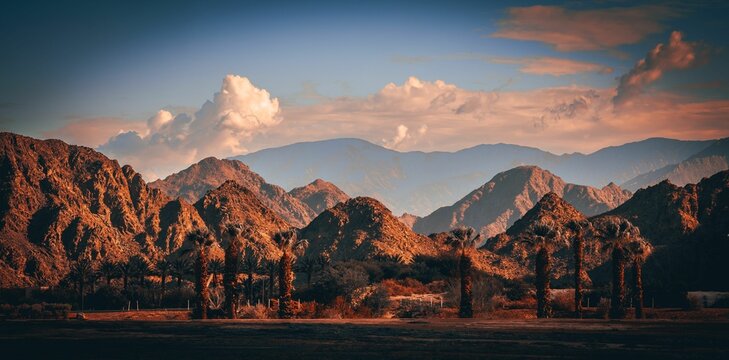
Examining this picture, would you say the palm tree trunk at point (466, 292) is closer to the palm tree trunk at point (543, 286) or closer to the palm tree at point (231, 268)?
the palm tree trunk at point (543, 286)

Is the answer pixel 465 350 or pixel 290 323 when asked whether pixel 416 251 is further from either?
pixel 465 350

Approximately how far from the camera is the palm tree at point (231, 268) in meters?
83.2

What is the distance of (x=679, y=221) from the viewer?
19625 cm

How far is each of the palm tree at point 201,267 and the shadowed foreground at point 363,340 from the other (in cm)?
1160

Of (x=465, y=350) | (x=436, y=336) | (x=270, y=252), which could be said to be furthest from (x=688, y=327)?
(x=270, y=252)

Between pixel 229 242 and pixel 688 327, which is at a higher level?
pixel 229 242

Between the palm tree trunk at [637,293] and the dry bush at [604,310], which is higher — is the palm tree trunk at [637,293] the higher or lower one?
the higher one

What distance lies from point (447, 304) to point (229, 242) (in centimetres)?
2916

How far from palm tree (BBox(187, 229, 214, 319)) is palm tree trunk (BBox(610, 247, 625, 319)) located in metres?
38.9

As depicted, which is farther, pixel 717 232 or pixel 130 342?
pixel 717 232

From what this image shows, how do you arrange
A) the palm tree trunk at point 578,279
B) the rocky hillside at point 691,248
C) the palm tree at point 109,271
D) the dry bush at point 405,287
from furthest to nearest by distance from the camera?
the rocky hillside at point 691,248
the palm tree at point 109,271
the dry bush at point 405,287
the palm tree trunk at point 578,279

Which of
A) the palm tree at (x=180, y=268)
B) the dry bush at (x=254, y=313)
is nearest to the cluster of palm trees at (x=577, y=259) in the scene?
the dry bush at (x=254, y=313)

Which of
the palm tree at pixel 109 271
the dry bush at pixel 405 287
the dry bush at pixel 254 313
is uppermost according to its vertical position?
the palm tree at pixel 109 271

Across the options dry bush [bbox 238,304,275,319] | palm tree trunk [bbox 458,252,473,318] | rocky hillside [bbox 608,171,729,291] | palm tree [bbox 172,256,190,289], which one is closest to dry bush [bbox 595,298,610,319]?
palm tree trunk [bbox 458,252,473,318]
